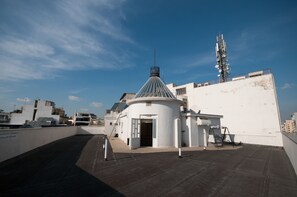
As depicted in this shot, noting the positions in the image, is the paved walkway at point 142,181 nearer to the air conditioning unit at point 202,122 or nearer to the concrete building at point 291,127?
the concrete building at point 291,127

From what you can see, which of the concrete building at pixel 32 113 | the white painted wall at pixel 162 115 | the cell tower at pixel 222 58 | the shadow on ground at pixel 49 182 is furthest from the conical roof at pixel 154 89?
the concrete building at pixel 32 113

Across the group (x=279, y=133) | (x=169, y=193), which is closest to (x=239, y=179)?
(x=169, y=193)

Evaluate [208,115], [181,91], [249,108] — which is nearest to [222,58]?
[181,91]

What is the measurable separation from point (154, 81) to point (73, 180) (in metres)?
16.9

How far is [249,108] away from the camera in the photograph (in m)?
23.1

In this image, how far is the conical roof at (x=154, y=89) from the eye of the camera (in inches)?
746

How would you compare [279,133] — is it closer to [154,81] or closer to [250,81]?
[250,81]

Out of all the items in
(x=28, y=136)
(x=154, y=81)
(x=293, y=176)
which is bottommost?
(x=293, y=176)

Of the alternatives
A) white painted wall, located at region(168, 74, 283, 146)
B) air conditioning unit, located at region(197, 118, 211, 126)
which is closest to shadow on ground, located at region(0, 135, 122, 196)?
air conditioning unit, located at region(197, 118, 211, 126)

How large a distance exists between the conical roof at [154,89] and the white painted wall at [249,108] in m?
12.1

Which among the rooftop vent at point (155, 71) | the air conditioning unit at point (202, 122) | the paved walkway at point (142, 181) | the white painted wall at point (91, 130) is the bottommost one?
the paved walkway at point (142, 181)

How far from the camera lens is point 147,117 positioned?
17.8 metres

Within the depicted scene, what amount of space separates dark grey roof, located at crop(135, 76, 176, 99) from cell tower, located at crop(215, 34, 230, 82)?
20347 millimetres

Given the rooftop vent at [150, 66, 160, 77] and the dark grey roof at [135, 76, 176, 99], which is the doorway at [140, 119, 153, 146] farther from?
the rooftop vent at [150, 66, 160, 77]
